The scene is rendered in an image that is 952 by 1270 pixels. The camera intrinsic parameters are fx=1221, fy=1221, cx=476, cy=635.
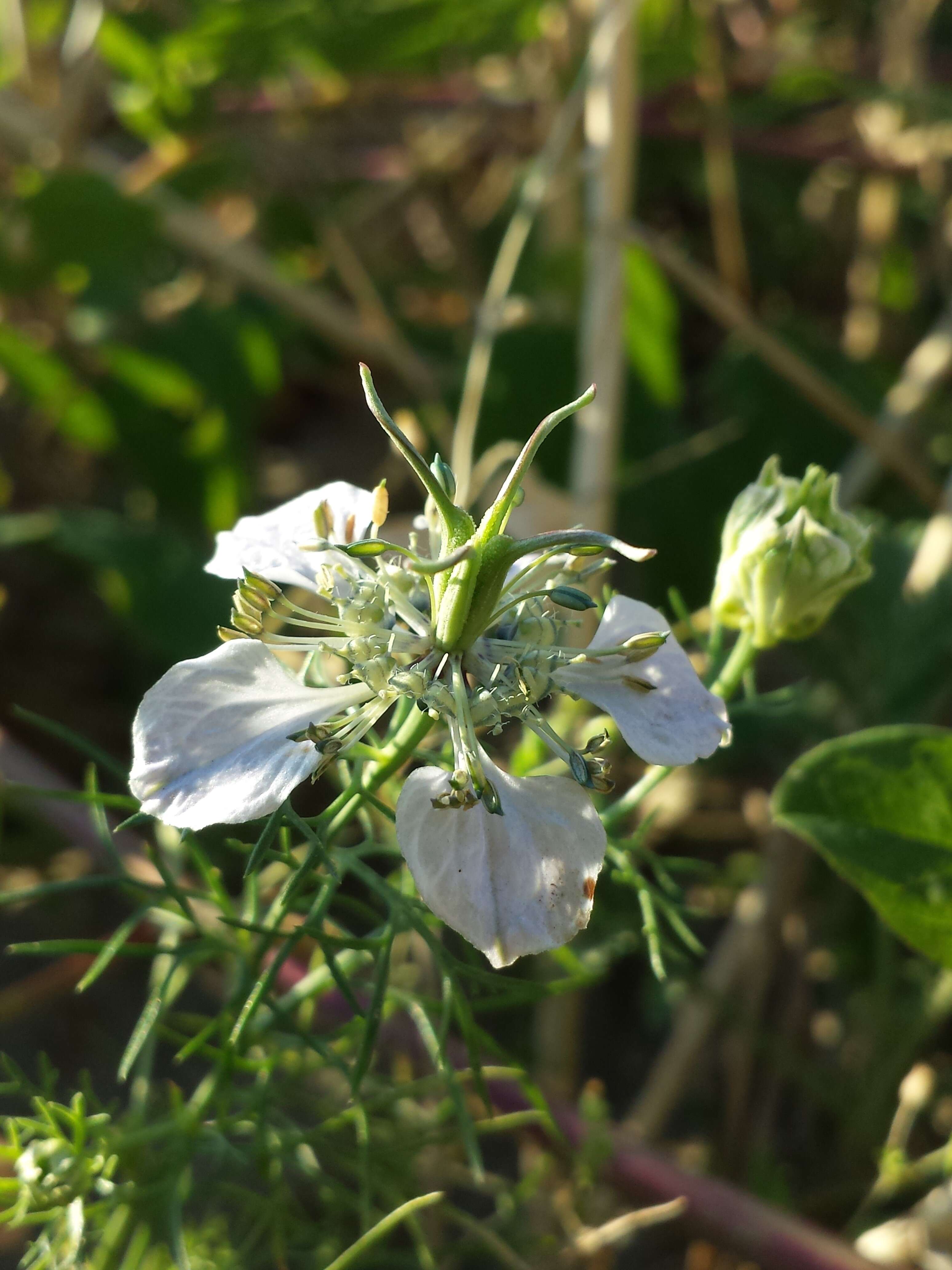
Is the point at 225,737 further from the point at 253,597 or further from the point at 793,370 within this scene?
the point at 793,370

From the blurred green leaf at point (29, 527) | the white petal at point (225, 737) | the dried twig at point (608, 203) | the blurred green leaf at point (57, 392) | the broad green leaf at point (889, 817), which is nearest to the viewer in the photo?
the white petal at point (225, 737)

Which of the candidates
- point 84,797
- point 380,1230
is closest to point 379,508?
point 84,797

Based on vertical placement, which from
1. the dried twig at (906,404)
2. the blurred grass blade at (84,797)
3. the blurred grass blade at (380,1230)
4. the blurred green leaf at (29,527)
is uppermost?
the blurred grass blade at (84,797)

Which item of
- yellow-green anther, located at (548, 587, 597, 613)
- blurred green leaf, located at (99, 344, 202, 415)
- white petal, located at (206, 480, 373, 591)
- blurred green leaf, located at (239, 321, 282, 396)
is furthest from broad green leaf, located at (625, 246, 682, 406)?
yellow-green anther, located at (548, 587, 597, 613)

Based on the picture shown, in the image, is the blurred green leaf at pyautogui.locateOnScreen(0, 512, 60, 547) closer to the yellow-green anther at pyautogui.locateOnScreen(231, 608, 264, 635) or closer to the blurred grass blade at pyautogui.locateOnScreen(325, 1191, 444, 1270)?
the yellow-green anther at pyautogui.locateOnScreen(231, 608, 264, 635)

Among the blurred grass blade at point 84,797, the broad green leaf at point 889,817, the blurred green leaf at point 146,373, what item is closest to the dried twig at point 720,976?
the broad green leaf at point 889,817

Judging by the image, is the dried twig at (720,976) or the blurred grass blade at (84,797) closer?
the blurred grass blade at (84,797)

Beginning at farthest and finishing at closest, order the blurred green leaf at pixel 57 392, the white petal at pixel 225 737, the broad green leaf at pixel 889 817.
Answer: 1. the blurred green leaf at pixel 57 392
2. the broad green leaf at pixel 889 817
3. the white petal at pixel 225 737

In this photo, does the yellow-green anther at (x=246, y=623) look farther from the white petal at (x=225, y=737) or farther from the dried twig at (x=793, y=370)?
the dried twig at (x=793, y=370)

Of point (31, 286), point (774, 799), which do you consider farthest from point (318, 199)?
point (774, 799)
